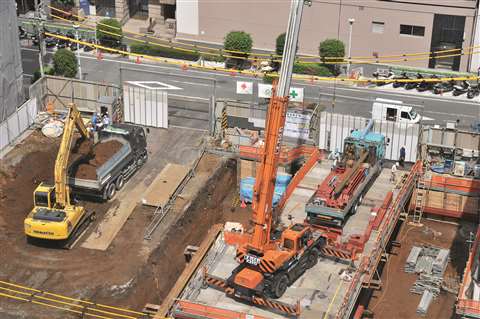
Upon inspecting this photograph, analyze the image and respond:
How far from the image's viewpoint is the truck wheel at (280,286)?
3447 centimetres

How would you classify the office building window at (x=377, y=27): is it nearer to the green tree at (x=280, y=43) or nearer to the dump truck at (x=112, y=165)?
the green tree at (x=280, y=43)

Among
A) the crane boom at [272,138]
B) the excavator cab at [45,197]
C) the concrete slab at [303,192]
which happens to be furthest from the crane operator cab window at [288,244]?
the excavator cab at [45,197]

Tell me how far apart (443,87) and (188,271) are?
3175 centimetres

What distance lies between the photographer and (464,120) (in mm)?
58000

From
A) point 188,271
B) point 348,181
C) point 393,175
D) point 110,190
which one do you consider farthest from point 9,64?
point 393,175

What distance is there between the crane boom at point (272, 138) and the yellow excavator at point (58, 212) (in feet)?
35.4

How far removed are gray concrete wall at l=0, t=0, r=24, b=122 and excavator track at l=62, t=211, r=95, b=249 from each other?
10647 millimetres

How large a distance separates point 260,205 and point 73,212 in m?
11.5

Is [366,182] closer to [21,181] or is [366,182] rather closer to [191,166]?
[191,166]

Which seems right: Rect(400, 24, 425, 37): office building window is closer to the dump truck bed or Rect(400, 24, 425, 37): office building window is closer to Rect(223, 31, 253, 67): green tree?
Rect(223, 31, 253, 67): green tree

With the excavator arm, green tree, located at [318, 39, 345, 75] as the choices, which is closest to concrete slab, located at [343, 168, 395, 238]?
the excavator arm

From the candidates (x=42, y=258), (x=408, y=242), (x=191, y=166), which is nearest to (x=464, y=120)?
(x=408, y=242)

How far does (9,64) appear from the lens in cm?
5100

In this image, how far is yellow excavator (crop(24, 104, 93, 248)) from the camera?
40188 millimetres
